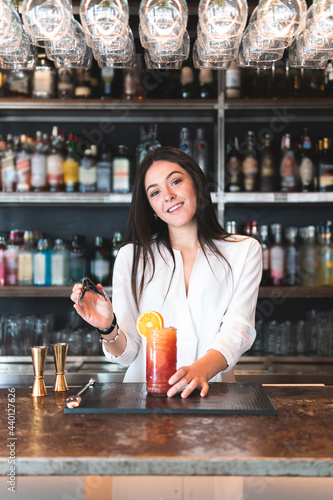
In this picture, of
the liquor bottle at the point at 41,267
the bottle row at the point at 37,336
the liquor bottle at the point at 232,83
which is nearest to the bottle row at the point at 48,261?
the liquor bottle at the point at 41,267

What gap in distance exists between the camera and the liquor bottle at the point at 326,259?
2.76 meters

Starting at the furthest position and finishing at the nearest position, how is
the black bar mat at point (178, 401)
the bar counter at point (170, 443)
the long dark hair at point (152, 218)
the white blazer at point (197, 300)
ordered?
1. the long dark hair at point (152, 218)
2. the white blazer at point (197, 300)
3. the black bar mat at point (178, 401)
4. the bar counter at point (170, 443)

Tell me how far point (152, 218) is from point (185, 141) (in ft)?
3.24

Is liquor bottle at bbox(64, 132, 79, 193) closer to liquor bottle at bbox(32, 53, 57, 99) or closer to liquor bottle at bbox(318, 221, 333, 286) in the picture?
liquor bottle at bbox(32, 53, 57, 99)

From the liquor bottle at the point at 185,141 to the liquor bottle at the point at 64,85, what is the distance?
0.59m

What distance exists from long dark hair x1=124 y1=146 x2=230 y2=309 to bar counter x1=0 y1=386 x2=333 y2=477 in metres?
0.70

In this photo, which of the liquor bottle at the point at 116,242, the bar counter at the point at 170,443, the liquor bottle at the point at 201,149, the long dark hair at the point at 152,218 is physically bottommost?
the bar counter at the point at 170,443

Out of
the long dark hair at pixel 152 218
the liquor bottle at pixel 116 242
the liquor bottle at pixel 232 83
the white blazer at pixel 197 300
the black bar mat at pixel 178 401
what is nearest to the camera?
the black bar mat at pixel 178 401

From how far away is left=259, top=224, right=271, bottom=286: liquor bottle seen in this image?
2.79 metres

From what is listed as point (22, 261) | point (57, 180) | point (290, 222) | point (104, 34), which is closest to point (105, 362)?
point (22, 261)

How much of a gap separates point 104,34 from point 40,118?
160 cm

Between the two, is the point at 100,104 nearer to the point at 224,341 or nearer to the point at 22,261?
the point at 22,261

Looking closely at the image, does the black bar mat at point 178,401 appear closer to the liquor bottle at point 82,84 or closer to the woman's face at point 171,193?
the woman's face at point 171,193

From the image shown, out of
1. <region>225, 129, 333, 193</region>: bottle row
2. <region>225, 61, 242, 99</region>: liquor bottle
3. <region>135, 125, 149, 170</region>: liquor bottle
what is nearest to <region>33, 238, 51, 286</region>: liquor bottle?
<region>135, 125, 149, 170</region>: liquor bottle
